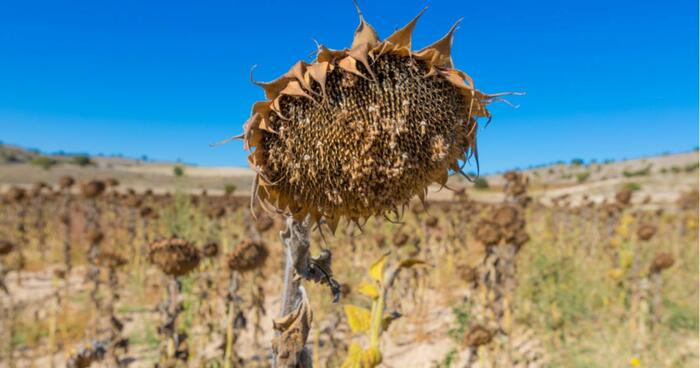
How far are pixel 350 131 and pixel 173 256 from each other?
2498 mm

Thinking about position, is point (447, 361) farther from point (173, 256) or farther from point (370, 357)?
point (173, 256)

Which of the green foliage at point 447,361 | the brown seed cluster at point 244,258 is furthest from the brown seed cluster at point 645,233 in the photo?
the brown seed cluster at point 244,258

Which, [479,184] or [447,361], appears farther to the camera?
[479,184]

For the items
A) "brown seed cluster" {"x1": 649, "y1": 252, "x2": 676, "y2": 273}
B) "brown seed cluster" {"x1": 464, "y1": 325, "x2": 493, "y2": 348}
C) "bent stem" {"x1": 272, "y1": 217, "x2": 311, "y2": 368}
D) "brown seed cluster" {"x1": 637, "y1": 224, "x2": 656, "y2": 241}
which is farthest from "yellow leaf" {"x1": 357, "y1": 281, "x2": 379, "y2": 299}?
"brown seed cluster" {"x1": 637, "y1": 224, "x2": 656, "y2": 241}

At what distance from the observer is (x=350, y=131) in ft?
5.05

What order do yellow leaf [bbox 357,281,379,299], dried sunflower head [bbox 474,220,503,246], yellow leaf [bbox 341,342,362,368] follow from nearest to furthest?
yellow leaf [bbox 341,342,362,368] < yellow leaf [bbox 357,281,379,299] < dried sunflower head [bbox 474,220,503,246]

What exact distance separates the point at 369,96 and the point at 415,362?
4.97m

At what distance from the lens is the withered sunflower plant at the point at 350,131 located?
1529mm

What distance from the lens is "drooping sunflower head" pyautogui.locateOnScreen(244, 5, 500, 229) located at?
153 cm

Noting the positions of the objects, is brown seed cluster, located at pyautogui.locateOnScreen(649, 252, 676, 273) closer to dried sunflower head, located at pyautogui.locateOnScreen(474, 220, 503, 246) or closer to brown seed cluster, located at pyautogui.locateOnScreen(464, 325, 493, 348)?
dried sunflower head, located at pyautogui.locateOnScreen(474, 220, 503, 246)

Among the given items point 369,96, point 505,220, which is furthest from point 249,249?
point 369,96

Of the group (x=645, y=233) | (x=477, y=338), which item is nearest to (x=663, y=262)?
(x=645, y=233)

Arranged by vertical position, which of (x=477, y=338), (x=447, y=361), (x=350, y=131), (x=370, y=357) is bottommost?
(x=447, y=361)

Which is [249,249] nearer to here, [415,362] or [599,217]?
[415,362]
